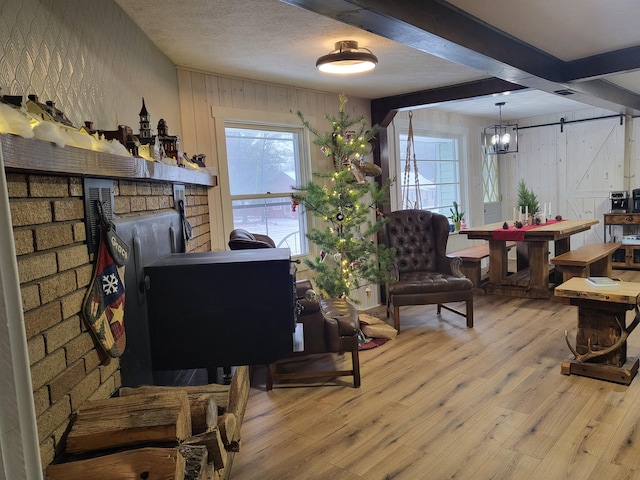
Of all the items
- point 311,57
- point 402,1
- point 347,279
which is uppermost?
point 311,57

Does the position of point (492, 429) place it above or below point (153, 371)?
below

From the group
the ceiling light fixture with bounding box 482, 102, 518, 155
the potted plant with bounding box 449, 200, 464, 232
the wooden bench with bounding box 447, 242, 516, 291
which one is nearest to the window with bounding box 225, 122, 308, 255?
the wooden bench with bounding box 447, 242, 516, 291

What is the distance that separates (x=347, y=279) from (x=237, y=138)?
158 cm

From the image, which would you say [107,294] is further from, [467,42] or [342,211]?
[342,211]

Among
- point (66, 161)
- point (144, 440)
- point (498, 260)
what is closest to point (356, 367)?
point (144, 440)

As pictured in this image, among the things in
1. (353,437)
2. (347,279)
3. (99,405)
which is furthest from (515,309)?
(99,405)

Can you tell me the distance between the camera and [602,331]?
3.04 meters

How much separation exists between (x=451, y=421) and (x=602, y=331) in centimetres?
129

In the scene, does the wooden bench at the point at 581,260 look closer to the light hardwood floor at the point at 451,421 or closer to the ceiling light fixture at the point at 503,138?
the light hardwood floor at the point at 451,421

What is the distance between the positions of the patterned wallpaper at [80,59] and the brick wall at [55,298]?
338mm

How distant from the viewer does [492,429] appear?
97.7 inches

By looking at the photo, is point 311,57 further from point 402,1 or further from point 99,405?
point 99,405

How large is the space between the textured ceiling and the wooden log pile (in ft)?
6.14

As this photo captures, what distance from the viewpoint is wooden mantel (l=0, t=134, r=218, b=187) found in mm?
970
